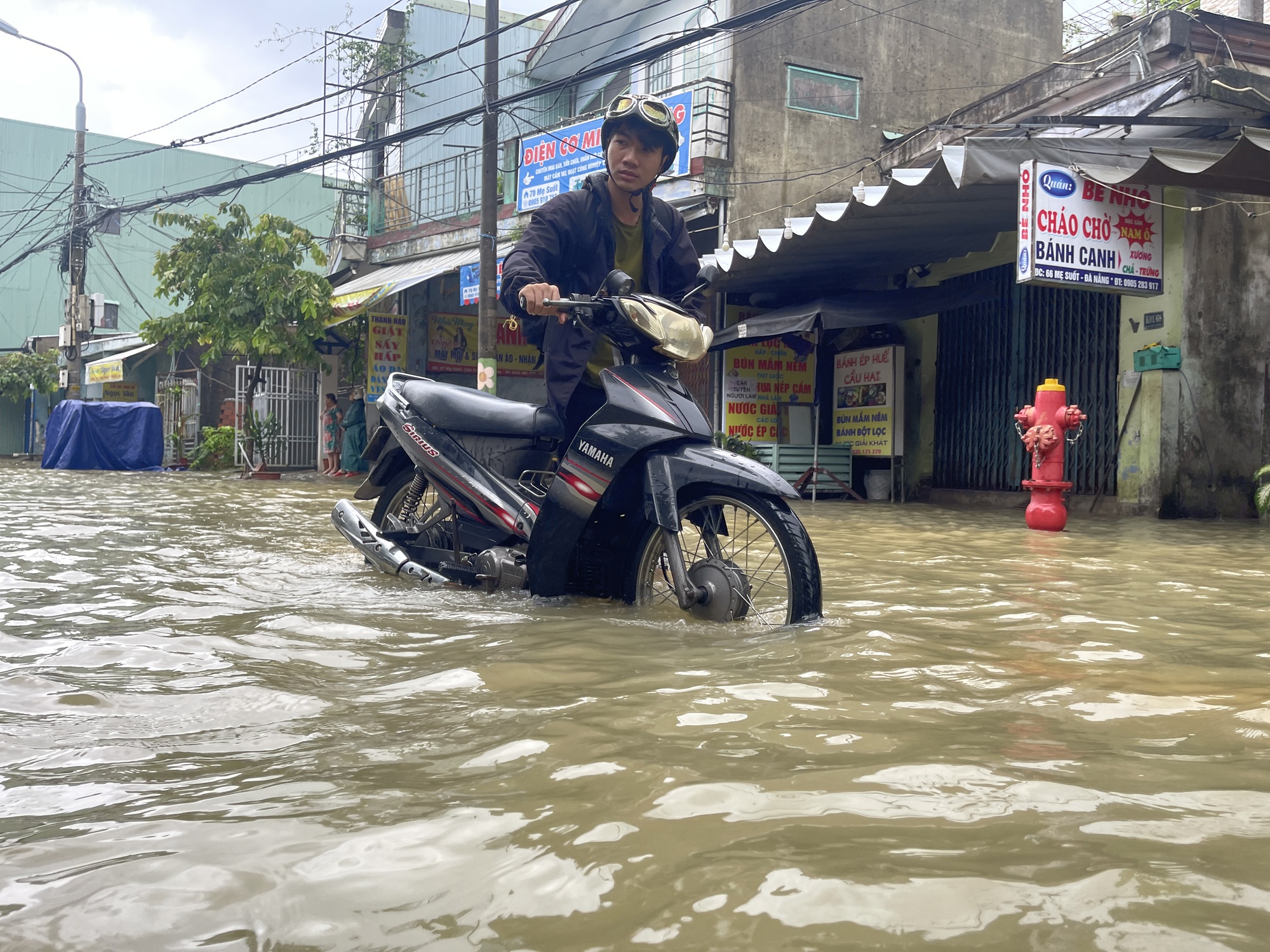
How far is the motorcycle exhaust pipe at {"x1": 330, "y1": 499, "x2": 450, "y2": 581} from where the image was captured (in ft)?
13.6

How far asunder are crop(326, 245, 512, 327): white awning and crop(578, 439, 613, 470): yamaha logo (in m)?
12.0

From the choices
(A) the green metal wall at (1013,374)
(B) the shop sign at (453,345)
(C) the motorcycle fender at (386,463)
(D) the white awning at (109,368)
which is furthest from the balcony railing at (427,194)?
(C) the motorcycle fender at (386,463)

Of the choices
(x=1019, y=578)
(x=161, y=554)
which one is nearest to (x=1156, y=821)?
(x=1019, y=578)

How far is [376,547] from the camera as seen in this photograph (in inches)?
172

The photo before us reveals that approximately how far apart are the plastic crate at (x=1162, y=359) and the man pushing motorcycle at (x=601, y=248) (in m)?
6.53

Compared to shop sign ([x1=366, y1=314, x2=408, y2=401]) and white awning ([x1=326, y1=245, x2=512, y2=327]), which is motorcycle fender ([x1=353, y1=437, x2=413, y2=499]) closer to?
white awning ([x1=326, y1=245, x2=512, y2=327])

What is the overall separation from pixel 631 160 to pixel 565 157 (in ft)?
40.0

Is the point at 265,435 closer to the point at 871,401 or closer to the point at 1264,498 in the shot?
the point at 871,401

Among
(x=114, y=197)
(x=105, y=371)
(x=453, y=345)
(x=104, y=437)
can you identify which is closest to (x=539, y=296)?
(x=453, y=345)

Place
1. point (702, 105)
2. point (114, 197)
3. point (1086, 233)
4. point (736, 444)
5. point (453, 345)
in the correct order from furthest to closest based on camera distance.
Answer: point (114, 197), point (453, 345), point (702, 105), point (736, 444), point (1086, 233)

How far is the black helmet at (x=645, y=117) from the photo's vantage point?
363 centimetres

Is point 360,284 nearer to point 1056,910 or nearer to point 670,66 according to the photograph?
point 670,66

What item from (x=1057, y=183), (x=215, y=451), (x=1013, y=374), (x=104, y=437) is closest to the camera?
(x=1057, y=183)

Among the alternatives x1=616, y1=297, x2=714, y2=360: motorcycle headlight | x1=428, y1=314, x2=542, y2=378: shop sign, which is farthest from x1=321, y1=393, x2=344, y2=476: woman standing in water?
x1=616, y1=297, x2=714, y2=360: motorcycle headlight
